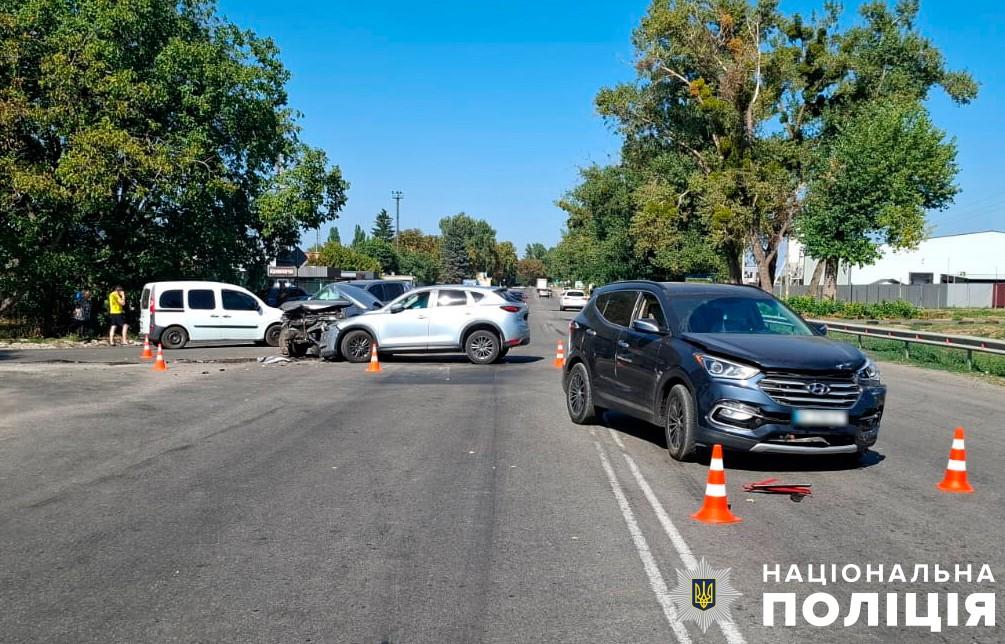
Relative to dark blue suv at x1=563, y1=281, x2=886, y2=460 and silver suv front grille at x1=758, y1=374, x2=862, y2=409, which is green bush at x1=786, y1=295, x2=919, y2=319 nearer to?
dark blue suv at x1=563, y1=281, x2=886, y2=460

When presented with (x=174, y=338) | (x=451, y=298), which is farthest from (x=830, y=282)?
(x=174, y=338)

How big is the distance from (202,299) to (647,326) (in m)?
17.8

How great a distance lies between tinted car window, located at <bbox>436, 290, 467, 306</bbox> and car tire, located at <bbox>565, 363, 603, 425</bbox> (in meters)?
8.63

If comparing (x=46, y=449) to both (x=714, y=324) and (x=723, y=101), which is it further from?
(x=723, y=101)

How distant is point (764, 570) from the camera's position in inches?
224

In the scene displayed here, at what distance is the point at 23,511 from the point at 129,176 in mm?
22180

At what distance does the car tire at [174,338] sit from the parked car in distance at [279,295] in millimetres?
7929

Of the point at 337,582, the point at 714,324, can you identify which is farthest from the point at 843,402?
the point at 337,582

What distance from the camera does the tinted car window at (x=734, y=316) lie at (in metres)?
9.43

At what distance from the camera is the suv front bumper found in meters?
8.21

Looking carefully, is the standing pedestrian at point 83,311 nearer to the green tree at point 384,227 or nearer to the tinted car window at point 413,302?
the tinted car window at point 413,302

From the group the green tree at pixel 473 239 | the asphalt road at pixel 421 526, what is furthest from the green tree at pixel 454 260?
the asphalt road at pixel 421 526

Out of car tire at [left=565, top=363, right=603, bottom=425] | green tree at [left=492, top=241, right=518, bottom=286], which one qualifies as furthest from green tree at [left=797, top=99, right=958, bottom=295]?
green tree at [left=492, top=241, right=518, bottom=286]

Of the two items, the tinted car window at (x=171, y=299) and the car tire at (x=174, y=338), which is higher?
the tinted car window at (x=171, y=299)
